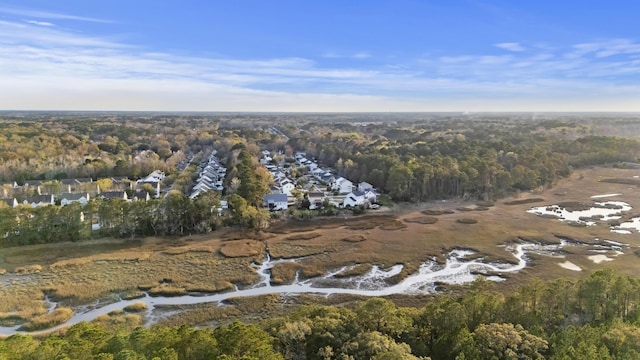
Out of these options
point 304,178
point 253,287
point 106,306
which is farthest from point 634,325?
point 304,178

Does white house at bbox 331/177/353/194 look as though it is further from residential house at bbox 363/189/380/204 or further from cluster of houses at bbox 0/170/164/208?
cluster of houses at bbox 0/170/164/208

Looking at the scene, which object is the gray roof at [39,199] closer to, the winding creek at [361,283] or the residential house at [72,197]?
the residential house at [72,197]

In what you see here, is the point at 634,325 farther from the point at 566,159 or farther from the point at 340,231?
the point at 566,159

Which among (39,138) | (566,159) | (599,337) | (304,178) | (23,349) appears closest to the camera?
(23,349)

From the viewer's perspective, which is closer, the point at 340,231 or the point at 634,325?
the point at 634,325

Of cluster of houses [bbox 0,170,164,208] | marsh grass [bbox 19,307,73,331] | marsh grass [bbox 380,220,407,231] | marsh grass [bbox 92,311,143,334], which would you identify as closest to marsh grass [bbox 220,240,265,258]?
marsh grass [bbox 92,311,143,334]

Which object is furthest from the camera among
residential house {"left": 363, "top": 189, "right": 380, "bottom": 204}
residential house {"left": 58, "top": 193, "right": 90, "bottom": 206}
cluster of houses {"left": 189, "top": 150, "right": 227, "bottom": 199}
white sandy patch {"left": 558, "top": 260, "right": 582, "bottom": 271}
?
cluster of houses {"left": 189, "top": 150, "right": 227, "bottom": 199}

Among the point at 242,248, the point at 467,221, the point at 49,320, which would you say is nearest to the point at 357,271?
the point at 242,248
